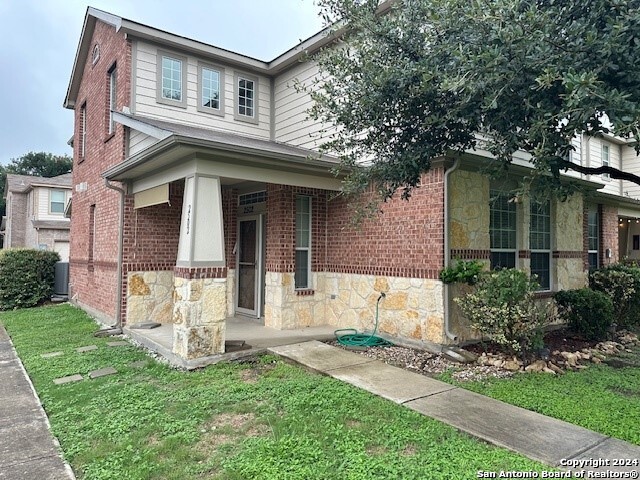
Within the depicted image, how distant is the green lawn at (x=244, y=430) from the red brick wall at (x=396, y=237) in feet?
8.72

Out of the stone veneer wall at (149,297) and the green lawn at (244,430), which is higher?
the stone veneer wall at (149,297)

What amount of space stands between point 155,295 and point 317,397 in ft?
17.3

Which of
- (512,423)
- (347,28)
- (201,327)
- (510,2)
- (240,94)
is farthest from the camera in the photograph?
(240,94)

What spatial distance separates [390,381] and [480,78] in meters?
3.55

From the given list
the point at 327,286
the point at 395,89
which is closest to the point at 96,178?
the point at 327,286

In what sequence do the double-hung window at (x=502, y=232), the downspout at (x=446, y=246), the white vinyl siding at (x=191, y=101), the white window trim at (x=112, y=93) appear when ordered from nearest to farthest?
the downspout at (x=446, y=246) → the double-hung window at (x=502, y=232) → the white vinyl siding at (x=191, y=101) → the white window trim at (x=112, y=93)

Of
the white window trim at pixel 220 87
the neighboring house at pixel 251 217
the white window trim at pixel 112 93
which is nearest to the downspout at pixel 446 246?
the neighboring house at pixel 251 217

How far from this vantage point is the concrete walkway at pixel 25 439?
11.0 feet

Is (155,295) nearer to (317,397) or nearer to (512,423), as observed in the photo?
(317,397)

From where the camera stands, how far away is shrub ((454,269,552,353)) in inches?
234

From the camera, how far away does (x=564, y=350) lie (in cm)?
710

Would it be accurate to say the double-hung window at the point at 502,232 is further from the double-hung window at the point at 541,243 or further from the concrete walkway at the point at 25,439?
the concrete walkway at the point at 25,439

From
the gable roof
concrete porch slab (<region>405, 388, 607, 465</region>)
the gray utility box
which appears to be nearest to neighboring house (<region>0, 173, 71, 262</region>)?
the gray utility box

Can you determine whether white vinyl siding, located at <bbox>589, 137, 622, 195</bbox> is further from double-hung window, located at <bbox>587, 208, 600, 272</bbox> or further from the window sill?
the window sill
